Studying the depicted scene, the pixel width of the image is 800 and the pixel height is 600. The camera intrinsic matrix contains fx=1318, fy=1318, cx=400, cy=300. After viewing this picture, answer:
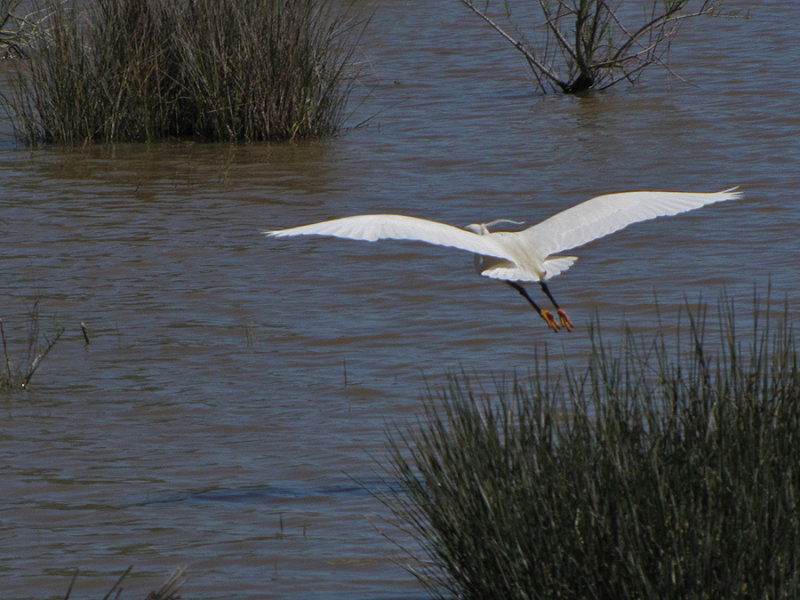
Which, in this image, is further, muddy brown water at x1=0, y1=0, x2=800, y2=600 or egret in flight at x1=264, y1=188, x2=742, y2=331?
egret in flight at x1=264, y1=188, x2=742, y2=331

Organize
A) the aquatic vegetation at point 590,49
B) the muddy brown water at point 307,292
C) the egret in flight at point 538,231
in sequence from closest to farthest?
the muddy brown water at point 307,292 → the egret in flight at point 538,231 → the aquatic vegetation at point 590,49

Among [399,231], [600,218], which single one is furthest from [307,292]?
[399,231]

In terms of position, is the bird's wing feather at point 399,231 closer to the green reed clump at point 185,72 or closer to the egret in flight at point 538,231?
the egret in flight at point 538,231

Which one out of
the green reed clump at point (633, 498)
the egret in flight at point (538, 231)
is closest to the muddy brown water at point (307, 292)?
the green reed clump at point (633, 498)

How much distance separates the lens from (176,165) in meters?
10.7

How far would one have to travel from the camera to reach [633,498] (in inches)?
109

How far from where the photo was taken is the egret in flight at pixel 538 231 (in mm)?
4379

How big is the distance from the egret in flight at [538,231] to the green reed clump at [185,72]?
5.56 metres

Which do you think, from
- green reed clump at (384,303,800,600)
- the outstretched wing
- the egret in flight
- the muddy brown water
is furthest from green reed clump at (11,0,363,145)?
green reed clump at (384,303,800,600)

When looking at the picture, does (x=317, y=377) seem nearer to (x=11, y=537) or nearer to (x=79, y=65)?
(x=11, y=537)

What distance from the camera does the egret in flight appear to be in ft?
14.4

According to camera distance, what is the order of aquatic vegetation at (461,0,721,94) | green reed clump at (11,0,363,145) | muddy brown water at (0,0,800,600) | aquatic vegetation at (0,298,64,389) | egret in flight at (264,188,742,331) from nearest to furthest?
muddy brown water at (0,0,800,600), egret in flight at (264,188,742,331), aquatic vegetation at (0,298,64,389), green reed clump at (11,0,363,145), aquatic vegetation at (461,0,721,94)

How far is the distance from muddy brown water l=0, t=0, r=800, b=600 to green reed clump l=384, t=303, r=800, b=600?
0.23 m

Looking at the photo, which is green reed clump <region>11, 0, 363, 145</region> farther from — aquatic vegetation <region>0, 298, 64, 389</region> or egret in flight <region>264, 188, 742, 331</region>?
egret in flight <region>264, 188, 742, 331</region>
